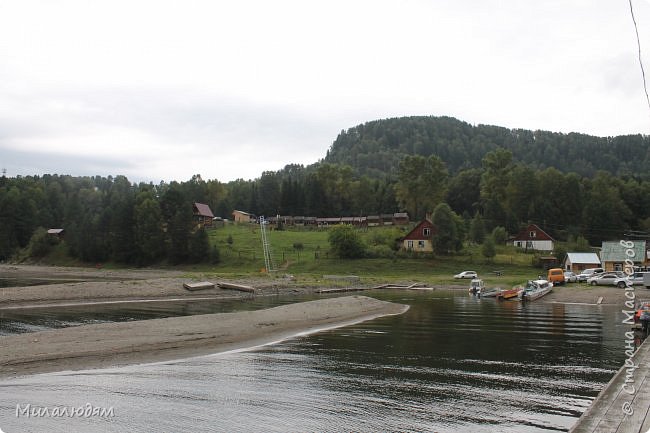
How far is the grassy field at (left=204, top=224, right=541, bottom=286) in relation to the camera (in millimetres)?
81938

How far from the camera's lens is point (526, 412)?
1714 cm

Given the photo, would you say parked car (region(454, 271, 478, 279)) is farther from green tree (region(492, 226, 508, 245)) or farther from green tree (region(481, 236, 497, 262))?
green tree (region(492, 226, 508, 245))

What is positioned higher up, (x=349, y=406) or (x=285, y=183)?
(x=285, y=183)

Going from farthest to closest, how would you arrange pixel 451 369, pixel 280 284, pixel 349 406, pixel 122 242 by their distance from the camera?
pixel 122 242
pixel 280 284
pixel 451 369
pixel 349 406

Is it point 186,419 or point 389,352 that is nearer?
point 186,419

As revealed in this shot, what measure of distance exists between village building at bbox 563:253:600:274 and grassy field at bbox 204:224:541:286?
528cm

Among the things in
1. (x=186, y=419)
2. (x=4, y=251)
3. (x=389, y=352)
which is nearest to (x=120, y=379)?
(x=186, y=419)

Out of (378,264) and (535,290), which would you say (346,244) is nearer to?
(378,264)

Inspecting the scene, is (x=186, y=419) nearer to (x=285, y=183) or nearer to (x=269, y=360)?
(x=269, y=360)

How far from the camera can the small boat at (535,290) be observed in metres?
57.0

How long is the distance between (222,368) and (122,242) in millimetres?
95720

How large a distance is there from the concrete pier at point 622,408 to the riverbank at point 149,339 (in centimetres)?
1848

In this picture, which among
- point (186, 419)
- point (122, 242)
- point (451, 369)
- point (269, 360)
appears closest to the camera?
point (186, 419)

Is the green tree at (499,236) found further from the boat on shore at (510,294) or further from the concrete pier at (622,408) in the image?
the concrete pier at (622,408)
